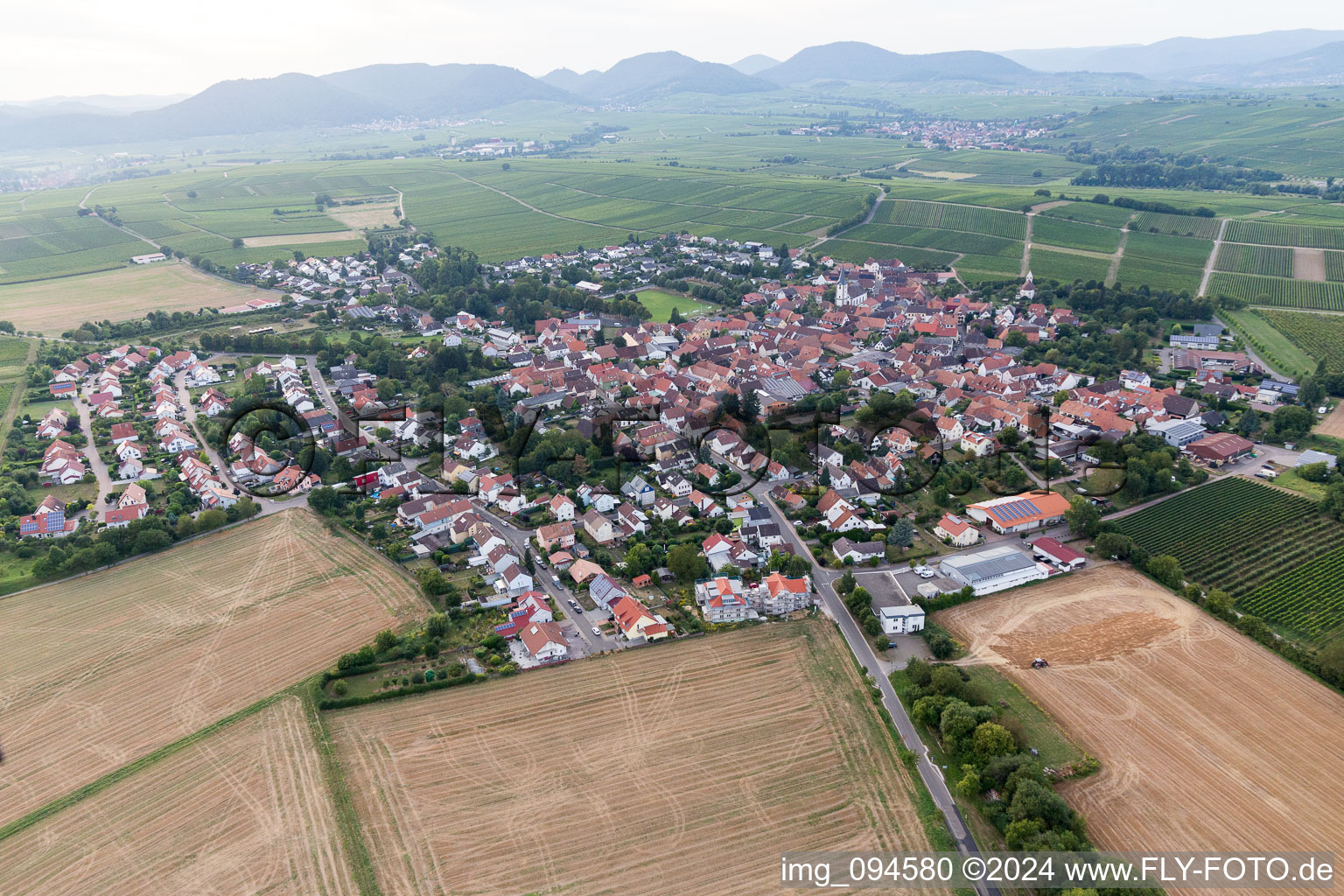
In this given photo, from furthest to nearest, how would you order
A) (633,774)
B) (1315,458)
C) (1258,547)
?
(1315,458) → (1258,547) → (633,774)

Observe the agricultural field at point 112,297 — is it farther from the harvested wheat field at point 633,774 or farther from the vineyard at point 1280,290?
the vineyard at point 1280,290

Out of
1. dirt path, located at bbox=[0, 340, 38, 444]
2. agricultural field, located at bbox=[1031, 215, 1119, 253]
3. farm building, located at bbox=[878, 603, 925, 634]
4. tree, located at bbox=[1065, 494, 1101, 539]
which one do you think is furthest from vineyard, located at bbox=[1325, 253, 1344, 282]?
dirt path, located at bbox=[0, 340, 38, 444]

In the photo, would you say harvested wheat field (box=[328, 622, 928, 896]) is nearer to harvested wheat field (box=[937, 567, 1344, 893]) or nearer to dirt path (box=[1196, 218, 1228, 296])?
harvested wheat field (box=[937, 567, 1344, 893])

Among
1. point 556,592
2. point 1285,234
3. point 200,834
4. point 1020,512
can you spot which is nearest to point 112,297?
point 556,592

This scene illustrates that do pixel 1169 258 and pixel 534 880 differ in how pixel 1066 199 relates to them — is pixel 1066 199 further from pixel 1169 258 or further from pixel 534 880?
pixel 534 880

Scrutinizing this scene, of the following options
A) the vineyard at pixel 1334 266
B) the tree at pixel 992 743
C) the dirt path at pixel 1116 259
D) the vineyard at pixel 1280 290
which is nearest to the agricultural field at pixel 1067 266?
the dirt path at pixel 1116 259

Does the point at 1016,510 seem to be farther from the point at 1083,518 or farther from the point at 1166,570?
the point at 1166,570
